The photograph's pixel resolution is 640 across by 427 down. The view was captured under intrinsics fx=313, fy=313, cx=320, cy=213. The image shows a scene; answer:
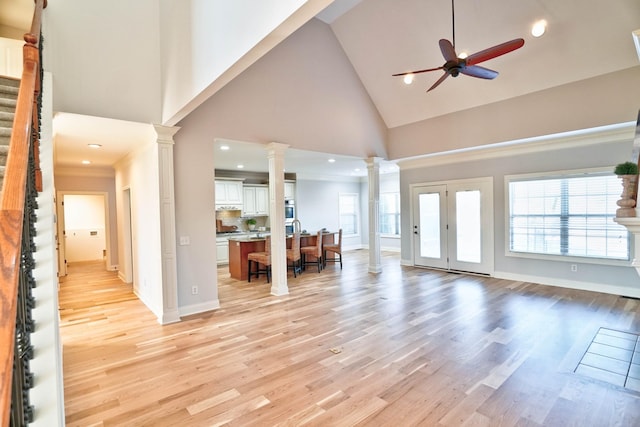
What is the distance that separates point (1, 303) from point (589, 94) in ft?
22.0

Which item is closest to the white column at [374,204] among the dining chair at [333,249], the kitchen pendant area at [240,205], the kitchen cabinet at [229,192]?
the dining chair at [333,249]

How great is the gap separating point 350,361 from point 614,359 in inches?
101

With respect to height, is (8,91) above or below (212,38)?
below

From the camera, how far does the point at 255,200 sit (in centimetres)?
944

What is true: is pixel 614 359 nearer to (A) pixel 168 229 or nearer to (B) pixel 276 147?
(B) pixel 276 147

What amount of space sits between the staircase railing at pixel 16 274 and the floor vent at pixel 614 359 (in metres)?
3.85

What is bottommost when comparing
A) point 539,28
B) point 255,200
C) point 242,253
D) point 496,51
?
point 242,253

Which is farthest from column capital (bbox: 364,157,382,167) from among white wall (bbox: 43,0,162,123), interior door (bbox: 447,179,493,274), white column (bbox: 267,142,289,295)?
white wall (bbox: 43,0,162,123)

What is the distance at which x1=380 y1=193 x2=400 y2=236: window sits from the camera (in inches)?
419

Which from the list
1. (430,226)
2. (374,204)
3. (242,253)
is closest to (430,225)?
(430,226)

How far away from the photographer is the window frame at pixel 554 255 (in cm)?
512

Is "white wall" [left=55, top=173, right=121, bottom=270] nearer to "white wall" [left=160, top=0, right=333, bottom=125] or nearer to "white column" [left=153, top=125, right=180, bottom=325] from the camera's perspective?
"white column" [left=153, top=125, right=180, bottom=325]

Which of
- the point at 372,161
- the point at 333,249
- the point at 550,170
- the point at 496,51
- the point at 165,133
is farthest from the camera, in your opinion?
the point at 333,249

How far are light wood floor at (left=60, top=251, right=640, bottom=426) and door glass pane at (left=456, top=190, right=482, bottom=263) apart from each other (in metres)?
1.47
